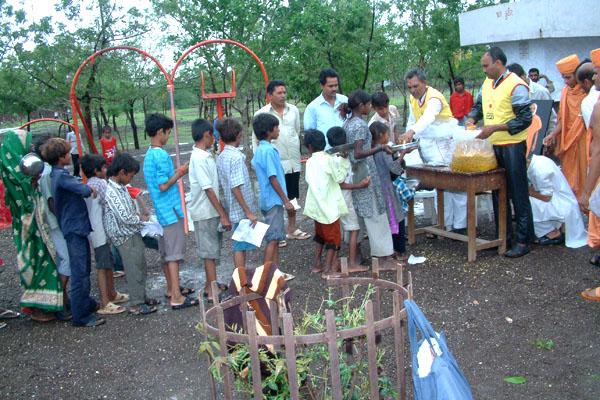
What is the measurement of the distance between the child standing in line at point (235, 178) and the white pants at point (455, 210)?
2.56 m

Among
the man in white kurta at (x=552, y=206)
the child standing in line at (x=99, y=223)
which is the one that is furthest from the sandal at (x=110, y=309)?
the man in white kurta at (x=552, y=206)

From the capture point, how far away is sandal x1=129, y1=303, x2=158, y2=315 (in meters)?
5.04

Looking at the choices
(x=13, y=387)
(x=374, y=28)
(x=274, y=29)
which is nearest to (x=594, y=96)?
(x=13, y=387)

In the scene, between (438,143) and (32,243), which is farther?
(438,143)

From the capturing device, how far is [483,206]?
7023 millimetres

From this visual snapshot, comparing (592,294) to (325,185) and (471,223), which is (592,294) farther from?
(325,185)

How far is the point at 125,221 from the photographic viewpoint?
4.87 metres

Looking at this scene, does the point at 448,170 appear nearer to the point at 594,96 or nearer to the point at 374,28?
the point at 594,96

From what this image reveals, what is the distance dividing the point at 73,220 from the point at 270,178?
163 cm

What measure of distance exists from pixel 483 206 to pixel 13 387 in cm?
524

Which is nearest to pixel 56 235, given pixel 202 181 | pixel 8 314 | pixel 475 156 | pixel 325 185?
pixel 8 314

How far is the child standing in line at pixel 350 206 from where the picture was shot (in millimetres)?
5301

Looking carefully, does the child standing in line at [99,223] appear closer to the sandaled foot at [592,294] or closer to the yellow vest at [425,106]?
the yellow vest at [425,106]

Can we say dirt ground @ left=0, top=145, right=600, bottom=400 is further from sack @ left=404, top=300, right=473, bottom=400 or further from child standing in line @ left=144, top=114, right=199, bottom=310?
sack @ left=404, top=300, right=473, bottom=400
